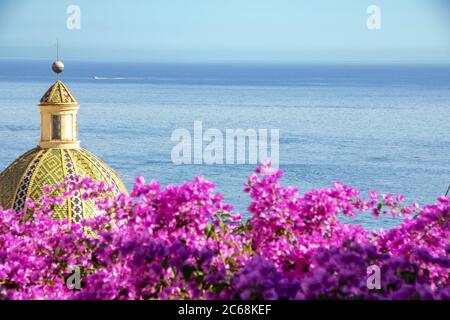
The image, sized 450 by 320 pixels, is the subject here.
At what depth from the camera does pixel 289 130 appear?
86750mm

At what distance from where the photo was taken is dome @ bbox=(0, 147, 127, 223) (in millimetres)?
13773

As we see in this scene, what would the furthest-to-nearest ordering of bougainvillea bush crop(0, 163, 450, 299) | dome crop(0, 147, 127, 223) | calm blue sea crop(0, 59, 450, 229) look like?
calm blue sea crop(0, 59, 450, 229) < dome crop(0, 147, 127, 223) < bougainvillea bush crop(0, 163, 450, 299)

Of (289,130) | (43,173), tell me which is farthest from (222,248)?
(289,130)

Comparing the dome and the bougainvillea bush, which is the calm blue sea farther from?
the bougainvillea bush

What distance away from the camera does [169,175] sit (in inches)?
2469

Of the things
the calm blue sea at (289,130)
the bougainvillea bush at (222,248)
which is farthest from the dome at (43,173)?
the calm blue sea at (289,130)

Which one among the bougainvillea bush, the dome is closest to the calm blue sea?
the dome

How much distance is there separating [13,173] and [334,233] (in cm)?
782

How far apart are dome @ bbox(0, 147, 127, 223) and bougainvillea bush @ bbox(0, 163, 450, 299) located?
515cm

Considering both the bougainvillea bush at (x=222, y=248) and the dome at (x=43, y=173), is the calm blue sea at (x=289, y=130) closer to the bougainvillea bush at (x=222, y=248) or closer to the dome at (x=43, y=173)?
the dome at (x=43, y=173)

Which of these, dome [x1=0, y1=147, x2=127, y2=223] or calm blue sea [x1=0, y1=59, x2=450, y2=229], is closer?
dome [x1=0, y1=147, x2=127, y2=223]

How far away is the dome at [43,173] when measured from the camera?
13.8 m

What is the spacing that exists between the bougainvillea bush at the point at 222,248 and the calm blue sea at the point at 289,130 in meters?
38.4

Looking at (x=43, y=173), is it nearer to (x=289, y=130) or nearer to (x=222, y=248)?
(x=222, y=248)
